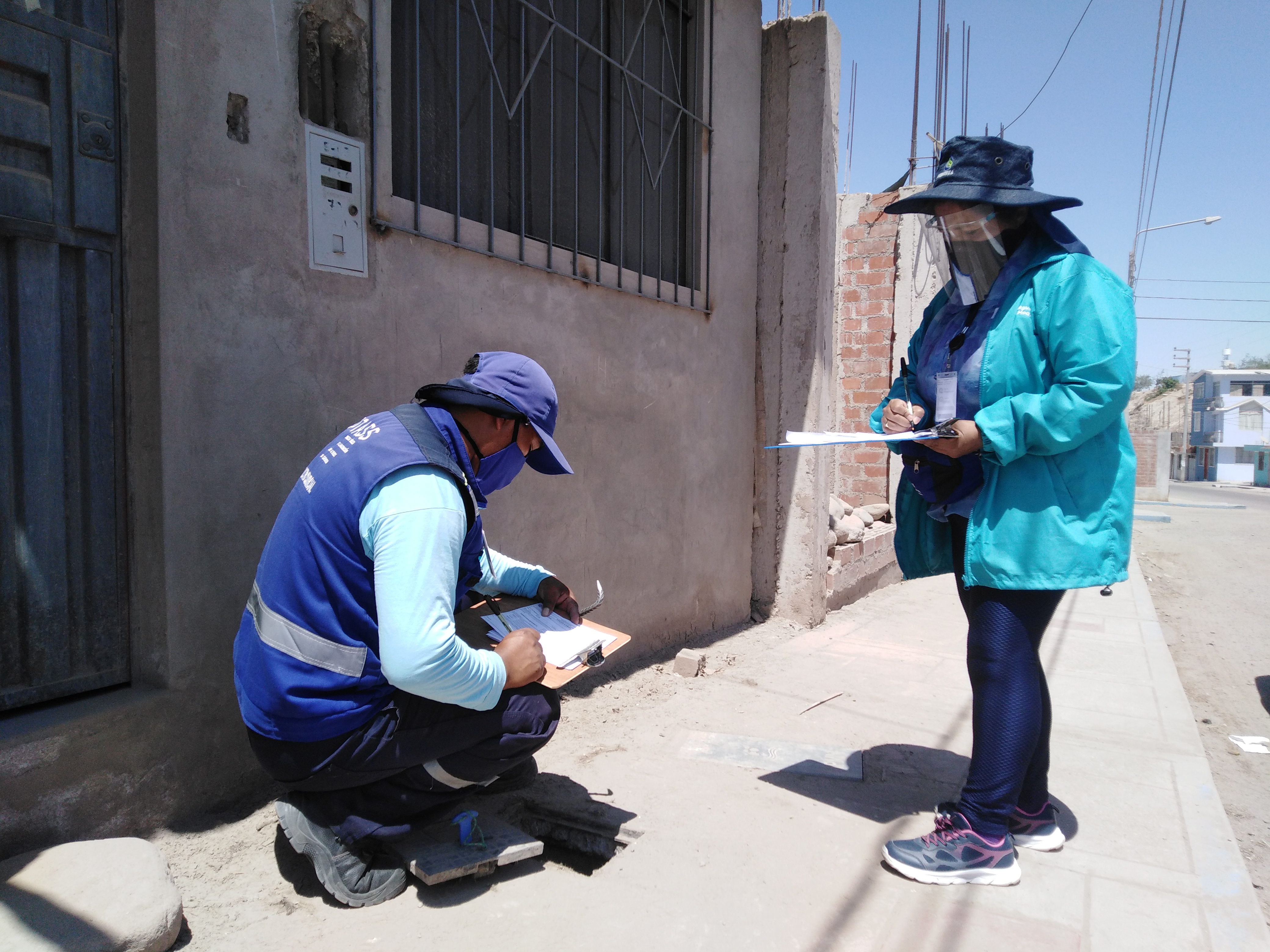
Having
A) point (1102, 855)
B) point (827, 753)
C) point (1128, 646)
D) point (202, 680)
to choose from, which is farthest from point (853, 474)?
point (202, 680)

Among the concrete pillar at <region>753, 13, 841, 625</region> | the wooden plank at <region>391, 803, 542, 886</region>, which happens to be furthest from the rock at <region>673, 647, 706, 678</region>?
the wooden plank at <region>391, 803, 542, 886</region>

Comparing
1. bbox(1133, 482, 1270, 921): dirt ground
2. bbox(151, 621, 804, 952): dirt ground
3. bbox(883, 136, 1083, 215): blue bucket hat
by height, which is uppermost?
bbox(883, 136, 1083, 215): blue bucket hat

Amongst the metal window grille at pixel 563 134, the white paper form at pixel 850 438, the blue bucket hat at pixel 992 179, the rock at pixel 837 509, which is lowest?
the rock at pixel 837 509

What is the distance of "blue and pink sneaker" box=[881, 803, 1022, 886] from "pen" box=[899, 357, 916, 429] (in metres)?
1.05

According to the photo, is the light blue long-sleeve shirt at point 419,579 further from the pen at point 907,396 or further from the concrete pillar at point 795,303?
the concrete pillar at point 795,303

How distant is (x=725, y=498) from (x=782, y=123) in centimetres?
234

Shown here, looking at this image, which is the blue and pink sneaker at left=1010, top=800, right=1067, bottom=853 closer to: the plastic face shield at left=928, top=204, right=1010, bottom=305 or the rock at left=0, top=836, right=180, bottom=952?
the plastic face shield at left=928, top=204, right=1010, bottom=305

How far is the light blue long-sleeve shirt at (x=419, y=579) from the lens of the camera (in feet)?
5.30

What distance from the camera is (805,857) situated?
7.14 ft

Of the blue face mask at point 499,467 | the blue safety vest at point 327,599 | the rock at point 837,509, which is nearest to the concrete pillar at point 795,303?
the rock at point 837,509

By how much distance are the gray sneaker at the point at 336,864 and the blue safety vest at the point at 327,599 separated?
0.25m

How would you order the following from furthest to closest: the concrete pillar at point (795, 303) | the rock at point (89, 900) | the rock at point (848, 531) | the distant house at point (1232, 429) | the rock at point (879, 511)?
the distant house at point (1232, 429) < the rock at point (879, 511) < the rock at point (848, 531) < the concrete pillar at point (795, 303) < the rock at point (89, 900)

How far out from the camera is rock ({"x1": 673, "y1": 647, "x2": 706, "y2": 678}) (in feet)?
12.5

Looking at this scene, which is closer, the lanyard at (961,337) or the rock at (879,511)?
the lanyard at (961,337)
